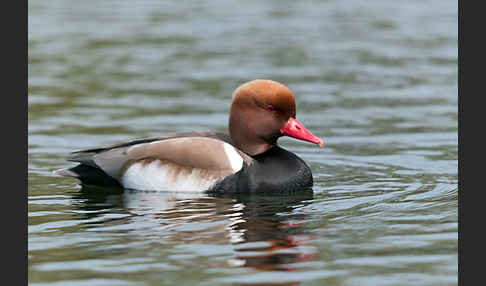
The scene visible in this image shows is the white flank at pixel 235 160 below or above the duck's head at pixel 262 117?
below

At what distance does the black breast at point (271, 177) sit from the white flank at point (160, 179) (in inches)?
6.7

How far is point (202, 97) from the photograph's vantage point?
13.8 meters

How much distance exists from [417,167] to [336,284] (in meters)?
4.11

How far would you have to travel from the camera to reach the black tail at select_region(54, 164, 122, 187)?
909 cm

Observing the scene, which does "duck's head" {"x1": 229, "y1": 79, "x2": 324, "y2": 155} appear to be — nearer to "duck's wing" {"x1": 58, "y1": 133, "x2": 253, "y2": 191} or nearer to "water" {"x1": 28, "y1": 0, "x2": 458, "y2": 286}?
"duck's wing" {"x1": 58, "y1": 133, "x2": 253, "y2": 191}

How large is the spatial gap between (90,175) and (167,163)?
0.80 metres

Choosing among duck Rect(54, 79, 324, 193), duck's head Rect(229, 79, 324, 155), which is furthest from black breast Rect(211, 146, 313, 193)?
duck's head Rect(229, 79, 324, 155)

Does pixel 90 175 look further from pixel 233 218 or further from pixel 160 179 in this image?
pixel 233 218

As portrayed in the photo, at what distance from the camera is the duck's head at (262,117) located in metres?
8.79

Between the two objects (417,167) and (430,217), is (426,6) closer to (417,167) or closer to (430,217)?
(417,167)

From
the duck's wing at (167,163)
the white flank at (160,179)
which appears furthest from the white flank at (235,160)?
the white flank at (160,179)

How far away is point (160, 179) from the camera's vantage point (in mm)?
8914

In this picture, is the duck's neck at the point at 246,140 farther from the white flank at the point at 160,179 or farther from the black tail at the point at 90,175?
the black tail at the point at 90,175

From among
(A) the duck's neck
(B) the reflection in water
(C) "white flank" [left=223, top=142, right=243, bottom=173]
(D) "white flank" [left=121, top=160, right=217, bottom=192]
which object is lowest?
(B) the reflection in water
